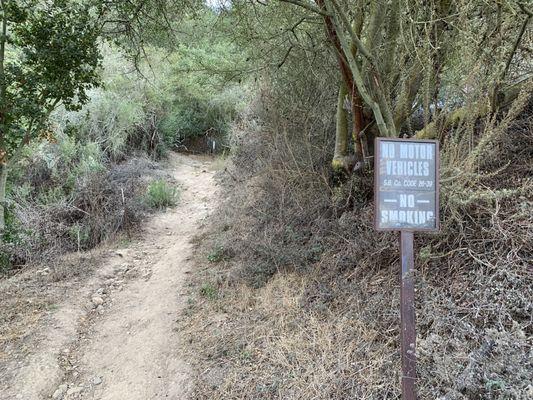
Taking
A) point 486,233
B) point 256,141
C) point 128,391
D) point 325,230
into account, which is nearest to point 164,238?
point 256,141

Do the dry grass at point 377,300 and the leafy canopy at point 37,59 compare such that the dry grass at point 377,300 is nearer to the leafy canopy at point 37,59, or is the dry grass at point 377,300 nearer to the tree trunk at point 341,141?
the tree trunk at point 341,141

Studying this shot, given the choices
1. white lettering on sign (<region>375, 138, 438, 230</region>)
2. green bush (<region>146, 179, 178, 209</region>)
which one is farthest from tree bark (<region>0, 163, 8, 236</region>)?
green bush (<region>146, 179, 178, 209</region>)

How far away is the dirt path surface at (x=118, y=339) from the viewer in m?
4.39

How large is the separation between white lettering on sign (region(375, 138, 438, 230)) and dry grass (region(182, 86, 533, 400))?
807 millimetres

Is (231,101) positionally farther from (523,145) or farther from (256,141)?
(523,145)

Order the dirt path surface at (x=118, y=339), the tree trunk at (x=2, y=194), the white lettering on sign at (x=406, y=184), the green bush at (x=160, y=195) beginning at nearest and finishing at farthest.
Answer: the white lettering on sign at (x=406, y=184)
the dirt path surface at (x=118, y=339)
the tree trunk at (x=2, y=194)
the green bush at (x=160, y=195)

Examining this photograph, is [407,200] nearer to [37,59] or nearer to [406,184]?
[406,184]

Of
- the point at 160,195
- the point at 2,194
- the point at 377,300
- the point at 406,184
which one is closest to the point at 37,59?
the point at 2,194

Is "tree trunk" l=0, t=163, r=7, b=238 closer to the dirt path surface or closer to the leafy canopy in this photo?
the leafy canopy

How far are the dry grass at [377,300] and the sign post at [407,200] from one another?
43 centimetres

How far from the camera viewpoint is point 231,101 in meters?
18.5

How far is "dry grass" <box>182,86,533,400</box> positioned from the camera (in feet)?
10.4

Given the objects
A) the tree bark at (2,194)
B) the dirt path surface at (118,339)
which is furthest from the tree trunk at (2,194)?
the dirt path surface at (118,339)

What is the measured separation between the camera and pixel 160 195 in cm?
1199
